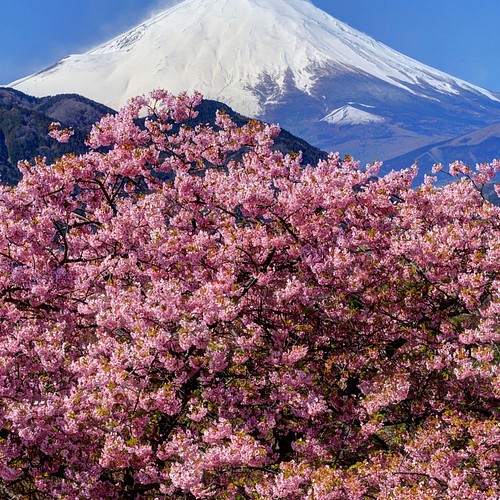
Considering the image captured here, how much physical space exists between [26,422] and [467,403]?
22.9 ft

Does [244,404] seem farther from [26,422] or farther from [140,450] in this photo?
[26,422]

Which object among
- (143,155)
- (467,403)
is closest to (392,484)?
(467,403)

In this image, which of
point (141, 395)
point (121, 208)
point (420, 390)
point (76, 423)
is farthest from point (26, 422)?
point (420, 390)

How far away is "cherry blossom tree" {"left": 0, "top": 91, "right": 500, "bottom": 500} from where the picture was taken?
744 centimetres

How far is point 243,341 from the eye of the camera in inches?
336

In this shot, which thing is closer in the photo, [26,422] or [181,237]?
[26,422]

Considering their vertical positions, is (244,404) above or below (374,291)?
below

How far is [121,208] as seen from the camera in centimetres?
959

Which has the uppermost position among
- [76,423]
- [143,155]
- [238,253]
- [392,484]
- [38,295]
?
[143,155]

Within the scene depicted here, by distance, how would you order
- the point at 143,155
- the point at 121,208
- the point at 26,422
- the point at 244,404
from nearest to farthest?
the point at 26,422
the point at 244,404
the point at 121,208
the point at 143,155

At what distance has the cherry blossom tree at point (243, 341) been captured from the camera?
744 centimetres

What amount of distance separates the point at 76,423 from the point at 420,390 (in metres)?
5.78

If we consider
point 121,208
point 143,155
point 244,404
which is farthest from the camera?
point 143,155

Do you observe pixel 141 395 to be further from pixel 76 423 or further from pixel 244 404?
pixel 244 404
